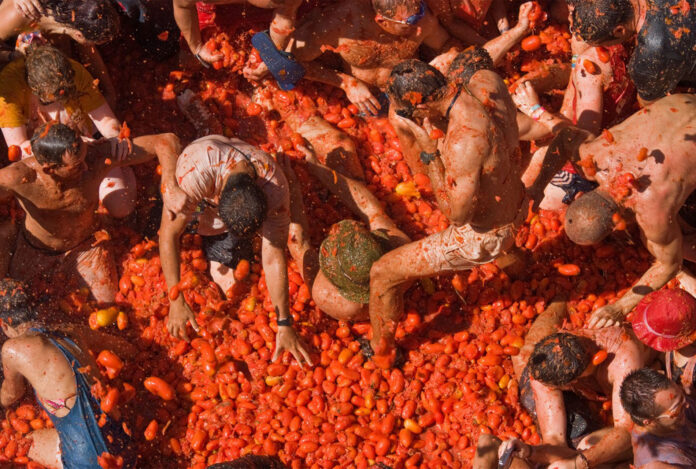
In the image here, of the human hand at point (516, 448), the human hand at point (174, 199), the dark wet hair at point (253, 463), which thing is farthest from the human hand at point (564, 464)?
the human hand at point (174, 199)

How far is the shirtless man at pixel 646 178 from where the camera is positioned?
4.66 m

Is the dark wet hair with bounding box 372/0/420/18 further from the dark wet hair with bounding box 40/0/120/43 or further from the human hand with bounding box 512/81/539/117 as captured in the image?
the dark wet hair with bounding box 40/0/120/43

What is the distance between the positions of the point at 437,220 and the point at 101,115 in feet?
8.96

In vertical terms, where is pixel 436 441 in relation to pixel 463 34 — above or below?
below

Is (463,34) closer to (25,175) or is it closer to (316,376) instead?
(316,376)

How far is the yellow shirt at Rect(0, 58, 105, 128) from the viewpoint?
218 inches

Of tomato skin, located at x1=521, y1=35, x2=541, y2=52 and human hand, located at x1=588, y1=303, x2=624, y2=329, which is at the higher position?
tomato skin, located at x1=521, y1=35, x2=541, y2=52

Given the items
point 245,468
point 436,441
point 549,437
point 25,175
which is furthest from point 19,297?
point 549,437

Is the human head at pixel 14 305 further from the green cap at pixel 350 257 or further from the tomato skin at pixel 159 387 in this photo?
the green cap at pixel 350 257

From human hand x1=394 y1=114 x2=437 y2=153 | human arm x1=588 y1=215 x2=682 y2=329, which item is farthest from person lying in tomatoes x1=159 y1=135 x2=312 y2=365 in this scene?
human arm x1=588 y1=215 x2=682 y2=329

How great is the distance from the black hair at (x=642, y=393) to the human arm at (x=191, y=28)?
12.7 feet

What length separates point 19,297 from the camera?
5234mm

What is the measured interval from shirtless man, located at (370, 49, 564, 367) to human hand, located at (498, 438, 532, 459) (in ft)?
3.70

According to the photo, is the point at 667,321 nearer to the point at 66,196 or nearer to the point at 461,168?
the point at 461,168
